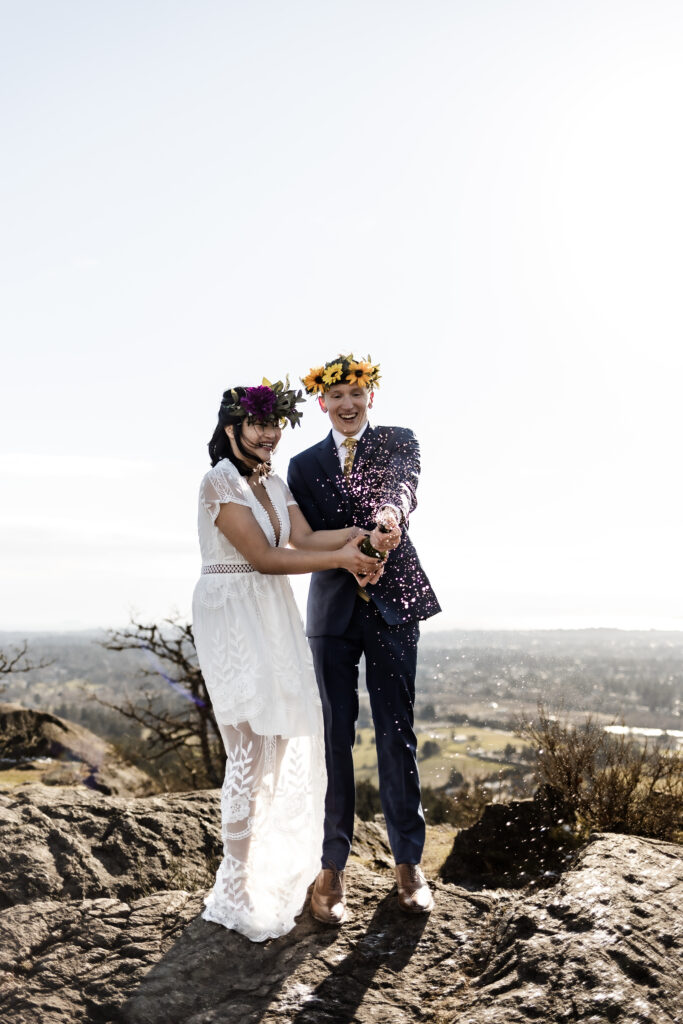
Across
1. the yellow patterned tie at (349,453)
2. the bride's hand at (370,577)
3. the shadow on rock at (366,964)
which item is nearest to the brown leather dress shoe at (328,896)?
the shadow on rock at (366,964)

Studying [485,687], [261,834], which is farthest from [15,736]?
[261,834]

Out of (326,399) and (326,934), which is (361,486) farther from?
(326,934)

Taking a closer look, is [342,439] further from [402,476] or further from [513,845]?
[513,845]

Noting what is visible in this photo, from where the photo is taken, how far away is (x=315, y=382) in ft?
14.5

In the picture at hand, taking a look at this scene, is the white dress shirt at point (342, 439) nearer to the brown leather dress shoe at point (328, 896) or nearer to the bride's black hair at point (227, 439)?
the bride's black hair at point (227, 439)

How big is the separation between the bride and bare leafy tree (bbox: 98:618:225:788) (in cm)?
976

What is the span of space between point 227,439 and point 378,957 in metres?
2.61

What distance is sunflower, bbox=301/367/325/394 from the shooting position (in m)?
4.40

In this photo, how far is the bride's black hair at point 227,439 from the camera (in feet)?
13.7

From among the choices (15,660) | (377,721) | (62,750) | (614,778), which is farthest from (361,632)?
(62,750)

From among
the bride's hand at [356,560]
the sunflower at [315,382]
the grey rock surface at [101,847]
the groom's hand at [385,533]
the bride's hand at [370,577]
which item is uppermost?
the sunflower at [315,382]

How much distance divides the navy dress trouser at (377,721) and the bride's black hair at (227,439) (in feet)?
3.04

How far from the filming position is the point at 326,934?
4.04 meters

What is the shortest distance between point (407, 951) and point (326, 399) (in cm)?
277
